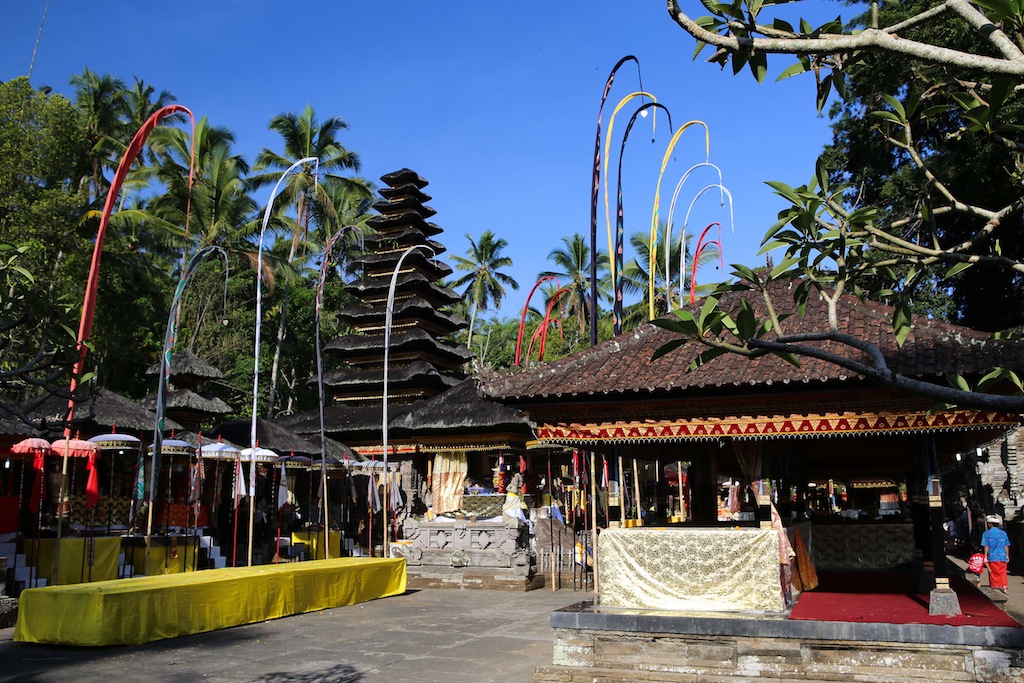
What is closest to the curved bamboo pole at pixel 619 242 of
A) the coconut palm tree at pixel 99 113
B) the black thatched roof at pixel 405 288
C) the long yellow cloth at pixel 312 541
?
the long yellow cloth at pixel 312 541

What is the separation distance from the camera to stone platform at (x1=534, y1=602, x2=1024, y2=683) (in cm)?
915

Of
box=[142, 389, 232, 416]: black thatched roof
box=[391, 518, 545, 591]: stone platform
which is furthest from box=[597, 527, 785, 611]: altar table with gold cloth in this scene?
box=[142, 389, 232, 416]: black thatched roof

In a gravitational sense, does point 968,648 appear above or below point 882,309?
below

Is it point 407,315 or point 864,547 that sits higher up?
point 407,315

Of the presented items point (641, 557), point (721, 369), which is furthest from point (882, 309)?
point (641, 557)

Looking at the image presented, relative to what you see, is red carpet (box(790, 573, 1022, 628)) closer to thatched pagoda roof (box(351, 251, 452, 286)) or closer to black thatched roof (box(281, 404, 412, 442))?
black thatched roof (box(281, 404, 412, 442))

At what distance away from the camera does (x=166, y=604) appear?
12.4 meters

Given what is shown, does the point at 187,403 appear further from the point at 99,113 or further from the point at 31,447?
the point at 99,113

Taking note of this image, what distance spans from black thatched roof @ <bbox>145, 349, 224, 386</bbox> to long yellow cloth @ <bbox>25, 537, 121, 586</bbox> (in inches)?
485

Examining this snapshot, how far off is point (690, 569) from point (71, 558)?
36.8ft

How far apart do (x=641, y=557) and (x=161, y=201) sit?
34.4m

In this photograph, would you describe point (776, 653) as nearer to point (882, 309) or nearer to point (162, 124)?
point (882, 309)

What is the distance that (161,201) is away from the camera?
39281 millimetres

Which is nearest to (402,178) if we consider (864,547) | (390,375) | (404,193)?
(404,193)
